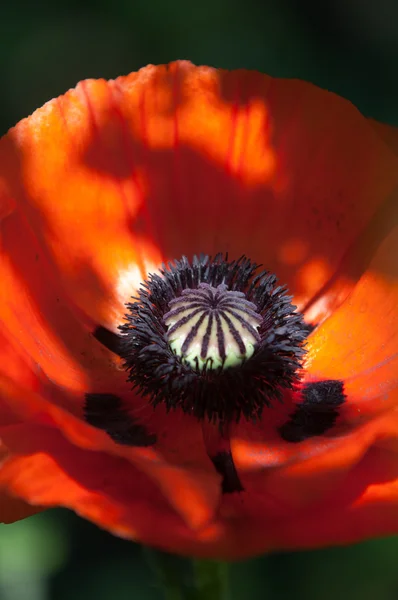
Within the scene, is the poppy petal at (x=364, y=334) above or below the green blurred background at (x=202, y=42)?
below

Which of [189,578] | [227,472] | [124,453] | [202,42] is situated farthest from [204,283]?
[202,42]

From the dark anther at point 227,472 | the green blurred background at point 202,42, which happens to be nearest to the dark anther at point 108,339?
the dark anther at point 227,472

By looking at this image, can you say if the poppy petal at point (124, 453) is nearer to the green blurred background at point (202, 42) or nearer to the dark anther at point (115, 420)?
the dark anther at point (115, 420)

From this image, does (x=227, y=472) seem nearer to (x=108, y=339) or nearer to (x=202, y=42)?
(x=108, y=339)

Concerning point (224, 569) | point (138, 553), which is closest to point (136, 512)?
point (224, 569)

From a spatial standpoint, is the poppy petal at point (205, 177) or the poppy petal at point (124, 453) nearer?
the poppy petal at point (124, 453)

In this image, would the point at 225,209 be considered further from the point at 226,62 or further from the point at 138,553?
the point at 226,62

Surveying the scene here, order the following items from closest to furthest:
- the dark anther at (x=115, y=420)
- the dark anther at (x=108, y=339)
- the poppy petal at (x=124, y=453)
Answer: the poppy petal at (x=124, y=453), the dark anther at (x=115, y=420), the dark anther at (x=108, y=339)
